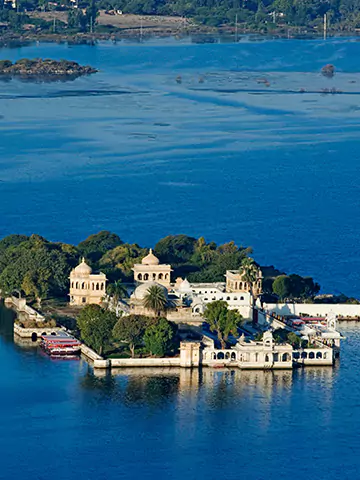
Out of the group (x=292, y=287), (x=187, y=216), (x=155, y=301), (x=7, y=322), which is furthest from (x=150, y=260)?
(x=187, y=216)

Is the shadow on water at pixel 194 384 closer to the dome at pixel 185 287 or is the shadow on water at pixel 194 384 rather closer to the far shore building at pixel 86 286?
the dome at pixel 185 287

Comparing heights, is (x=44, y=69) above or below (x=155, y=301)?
above

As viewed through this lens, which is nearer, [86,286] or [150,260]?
[86,286]

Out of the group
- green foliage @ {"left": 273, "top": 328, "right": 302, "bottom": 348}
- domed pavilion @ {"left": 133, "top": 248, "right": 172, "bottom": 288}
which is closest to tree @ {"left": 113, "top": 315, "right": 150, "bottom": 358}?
green foliage @ {"left": 273, "top": 328, "right": 302, "bottom": 348}

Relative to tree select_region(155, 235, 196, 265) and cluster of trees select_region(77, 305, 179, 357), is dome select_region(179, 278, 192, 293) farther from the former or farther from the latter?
tree select_region(155, 235, 196, 265)

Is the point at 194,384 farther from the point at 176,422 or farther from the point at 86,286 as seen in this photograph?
the point at 86,286
